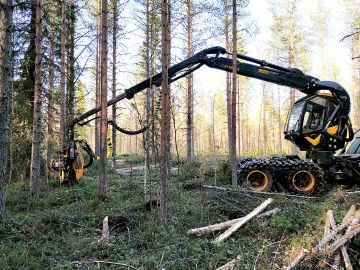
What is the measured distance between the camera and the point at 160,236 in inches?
252

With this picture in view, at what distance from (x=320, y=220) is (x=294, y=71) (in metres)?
6.35

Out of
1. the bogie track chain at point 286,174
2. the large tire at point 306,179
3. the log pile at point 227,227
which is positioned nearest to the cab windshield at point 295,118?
the bogie track chain at point 286,174

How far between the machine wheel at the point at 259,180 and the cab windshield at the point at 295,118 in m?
2.09

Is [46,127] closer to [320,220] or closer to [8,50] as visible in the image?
[8,50]

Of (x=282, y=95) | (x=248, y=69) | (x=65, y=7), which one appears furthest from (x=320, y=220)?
(x=282, y=95)

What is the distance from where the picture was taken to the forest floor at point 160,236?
213 inches

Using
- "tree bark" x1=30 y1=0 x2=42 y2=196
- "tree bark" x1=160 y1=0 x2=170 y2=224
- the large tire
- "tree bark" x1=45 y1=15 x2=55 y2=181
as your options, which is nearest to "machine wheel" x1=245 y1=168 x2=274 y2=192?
the large tire

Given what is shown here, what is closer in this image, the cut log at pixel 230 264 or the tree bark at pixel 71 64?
the cut log at pixel 230 264

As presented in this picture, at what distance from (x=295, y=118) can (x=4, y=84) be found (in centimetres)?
851

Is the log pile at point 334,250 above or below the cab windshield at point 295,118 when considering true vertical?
below

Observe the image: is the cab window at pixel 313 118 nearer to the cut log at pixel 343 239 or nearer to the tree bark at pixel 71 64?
the cut log at pixel 343 239

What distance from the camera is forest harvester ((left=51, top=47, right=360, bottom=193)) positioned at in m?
10.3

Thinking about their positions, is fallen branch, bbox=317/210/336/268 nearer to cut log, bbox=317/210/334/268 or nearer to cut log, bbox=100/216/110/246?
cut log, bbox=317/210/334/268

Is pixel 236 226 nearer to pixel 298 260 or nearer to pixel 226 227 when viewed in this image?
pixel 226 227
